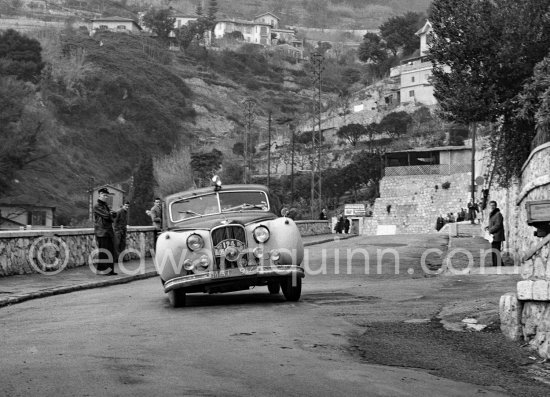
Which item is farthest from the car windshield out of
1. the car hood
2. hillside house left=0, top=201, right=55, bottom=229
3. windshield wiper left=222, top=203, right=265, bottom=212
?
hillside house left=0, top=201, right=55, bottom=229

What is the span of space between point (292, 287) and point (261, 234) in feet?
3.09

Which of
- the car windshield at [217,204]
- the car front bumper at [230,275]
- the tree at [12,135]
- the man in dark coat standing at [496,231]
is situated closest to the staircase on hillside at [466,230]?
the man in dark coat standing at [496,231]

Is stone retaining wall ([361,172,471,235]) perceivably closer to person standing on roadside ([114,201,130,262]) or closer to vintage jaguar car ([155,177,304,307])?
person standing on roadside ([114,201,130,262])

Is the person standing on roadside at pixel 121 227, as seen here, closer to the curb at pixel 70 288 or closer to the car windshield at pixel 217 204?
the curb at pixel 70 288

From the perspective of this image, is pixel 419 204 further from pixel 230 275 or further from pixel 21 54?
pixel 230 275

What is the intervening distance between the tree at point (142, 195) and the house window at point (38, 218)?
8420 mm

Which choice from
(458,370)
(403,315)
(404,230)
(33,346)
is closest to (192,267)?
(403,315)

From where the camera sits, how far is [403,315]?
14.0m

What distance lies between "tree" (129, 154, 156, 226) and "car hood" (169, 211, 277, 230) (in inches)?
3132

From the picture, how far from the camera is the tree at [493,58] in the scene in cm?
2811

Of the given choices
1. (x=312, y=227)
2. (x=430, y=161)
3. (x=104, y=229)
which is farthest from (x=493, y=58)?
(x=430, y=161)

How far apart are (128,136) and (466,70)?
14543 centimetres

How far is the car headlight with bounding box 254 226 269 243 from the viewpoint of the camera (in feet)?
48.8

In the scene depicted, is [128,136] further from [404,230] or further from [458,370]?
[458,370]
